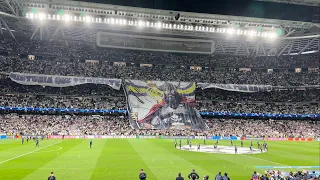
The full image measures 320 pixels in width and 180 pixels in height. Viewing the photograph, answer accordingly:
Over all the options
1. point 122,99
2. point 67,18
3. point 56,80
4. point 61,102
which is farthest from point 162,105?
point 67,18

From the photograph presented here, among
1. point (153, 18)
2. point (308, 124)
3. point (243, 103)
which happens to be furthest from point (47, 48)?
point (308, 124)

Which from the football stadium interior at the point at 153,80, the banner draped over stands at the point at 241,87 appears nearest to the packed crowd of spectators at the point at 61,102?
the football stadium interior at the point at 153,80

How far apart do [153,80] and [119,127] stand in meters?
17.3

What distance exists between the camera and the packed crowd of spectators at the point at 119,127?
61.3m

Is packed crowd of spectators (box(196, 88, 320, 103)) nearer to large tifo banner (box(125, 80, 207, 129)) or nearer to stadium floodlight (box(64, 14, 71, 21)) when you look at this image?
large tifo banner (box(125, 80, 207, 129))

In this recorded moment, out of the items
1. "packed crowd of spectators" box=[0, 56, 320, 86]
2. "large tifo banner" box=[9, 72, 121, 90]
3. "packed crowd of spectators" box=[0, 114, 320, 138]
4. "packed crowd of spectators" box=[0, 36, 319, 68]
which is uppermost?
"packed crowd of spectators" box=[0, 36, 319, 68]

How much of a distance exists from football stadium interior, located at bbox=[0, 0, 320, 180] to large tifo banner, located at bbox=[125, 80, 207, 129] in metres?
0.26

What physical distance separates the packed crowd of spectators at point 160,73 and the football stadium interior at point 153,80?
280mm

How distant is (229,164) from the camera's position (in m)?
31.1

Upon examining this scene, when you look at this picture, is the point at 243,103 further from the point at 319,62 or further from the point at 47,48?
the point at 47,48

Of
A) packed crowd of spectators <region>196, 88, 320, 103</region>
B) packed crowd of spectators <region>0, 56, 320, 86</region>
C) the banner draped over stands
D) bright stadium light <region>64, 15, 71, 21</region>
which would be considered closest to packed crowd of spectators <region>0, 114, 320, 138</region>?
packed crowd of spectators <region>196, 88, 320, 103</region>

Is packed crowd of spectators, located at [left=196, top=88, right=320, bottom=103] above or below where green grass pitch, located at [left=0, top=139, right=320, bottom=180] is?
above

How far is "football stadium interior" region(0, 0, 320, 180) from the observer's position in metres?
53.1

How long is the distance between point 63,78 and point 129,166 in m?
48.6
